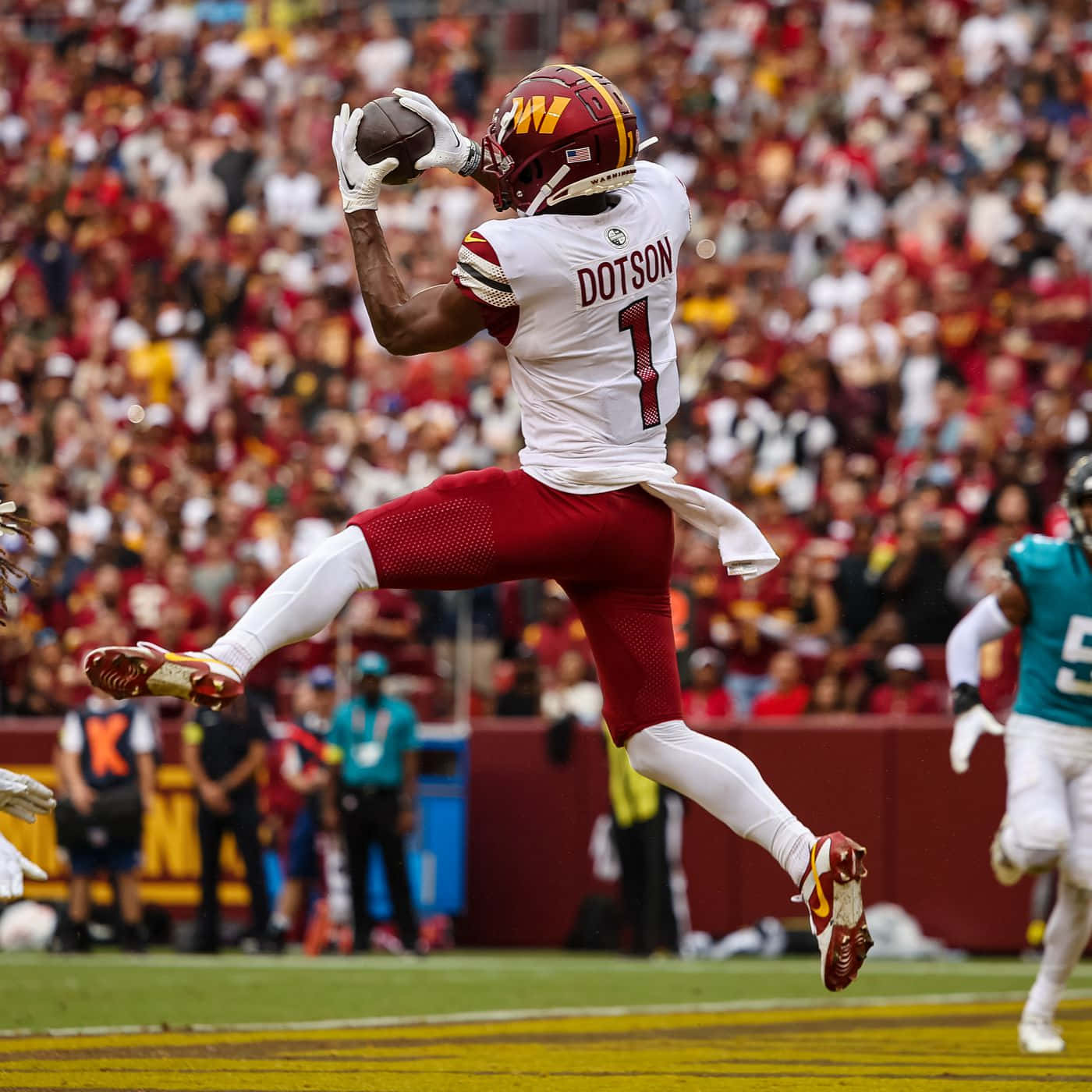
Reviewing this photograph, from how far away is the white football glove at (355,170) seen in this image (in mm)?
A: 5781

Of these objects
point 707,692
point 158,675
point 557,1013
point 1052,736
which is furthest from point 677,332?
point 158,675

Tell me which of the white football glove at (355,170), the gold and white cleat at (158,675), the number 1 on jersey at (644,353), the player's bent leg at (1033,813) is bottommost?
the player's bent leg at (1033,813)

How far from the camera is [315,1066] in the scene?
6.49m

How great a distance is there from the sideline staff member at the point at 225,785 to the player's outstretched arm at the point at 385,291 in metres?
7.86

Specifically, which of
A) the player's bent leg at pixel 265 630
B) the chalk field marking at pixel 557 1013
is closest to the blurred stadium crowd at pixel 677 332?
the chalk field marking at pixel 557 1013

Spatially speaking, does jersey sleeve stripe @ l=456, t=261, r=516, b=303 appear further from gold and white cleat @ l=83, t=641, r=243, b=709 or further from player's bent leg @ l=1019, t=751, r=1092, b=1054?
player's bent leg @ l=1019, t=751, r=1092, b=1054

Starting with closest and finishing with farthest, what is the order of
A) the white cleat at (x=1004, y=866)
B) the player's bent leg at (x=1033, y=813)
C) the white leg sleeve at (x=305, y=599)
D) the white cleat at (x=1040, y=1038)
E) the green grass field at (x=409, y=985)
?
the white leg sleeve at (x=305, y=599), the white cleat at (x=1040, y=1038), the player's bent leg at (x=1033, y=813), the white cleat at (x=1004, y=866), the green grass field at (x=409, y=985)

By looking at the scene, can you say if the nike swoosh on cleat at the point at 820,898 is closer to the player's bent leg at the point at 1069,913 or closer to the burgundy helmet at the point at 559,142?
the player's bent leg at the point at 1069,913

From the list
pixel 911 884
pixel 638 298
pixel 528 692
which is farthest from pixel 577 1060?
pixel 528 692

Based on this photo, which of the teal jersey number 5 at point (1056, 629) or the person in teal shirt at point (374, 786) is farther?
the person in teal shirt at point (374, 786)

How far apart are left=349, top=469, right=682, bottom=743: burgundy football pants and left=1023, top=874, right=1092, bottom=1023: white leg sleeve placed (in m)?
2.10

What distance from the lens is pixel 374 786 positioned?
13203 millimetres

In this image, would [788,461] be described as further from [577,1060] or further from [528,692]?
[577,1060]

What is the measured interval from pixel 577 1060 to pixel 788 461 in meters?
8.17
